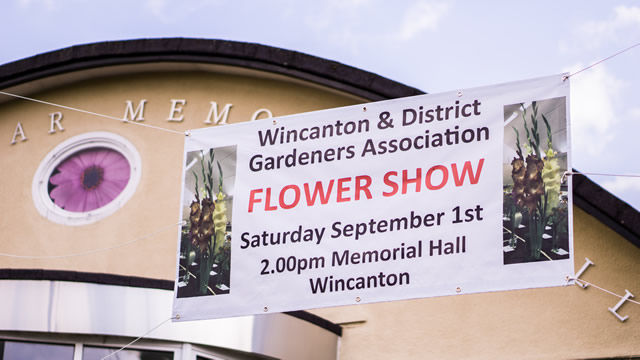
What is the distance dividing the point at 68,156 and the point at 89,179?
46 centimetres

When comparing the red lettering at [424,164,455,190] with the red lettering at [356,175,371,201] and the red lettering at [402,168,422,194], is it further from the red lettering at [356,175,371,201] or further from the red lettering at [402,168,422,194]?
the red lettering at [356,175,371,201]

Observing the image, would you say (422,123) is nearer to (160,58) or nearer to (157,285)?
(157,285)

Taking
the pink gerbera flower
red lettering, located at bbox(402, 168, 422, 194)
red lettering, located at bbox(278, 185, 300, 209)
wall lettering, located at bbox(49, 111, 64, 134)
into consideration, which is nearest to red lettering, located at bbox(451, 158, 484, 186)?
red lettering, located at bbox(402, 168, 422, 194)

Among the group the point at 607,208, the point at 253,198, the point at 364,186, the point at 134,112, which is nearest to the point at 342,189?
the point at 364,186

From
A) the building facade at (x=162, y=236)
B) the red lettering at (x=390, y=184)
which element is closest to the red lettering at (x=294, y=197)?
the red lettering at (x=390, y=184)

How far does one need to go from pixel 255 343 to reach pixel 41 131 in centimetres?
412

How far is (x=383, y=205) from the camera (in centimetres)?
866

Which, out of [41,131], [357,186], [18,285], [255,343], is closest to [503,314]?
[255,343]

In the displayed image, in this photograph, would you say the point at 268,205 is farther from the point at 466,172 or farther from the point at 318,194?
the point at 466,172

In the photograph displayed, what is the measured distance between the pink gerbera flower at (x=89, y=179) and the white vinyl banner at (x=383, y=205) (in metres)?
3.69

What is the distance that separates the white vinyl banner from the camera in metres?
8.27

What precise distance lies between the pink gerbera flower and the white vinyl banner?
12.1ft

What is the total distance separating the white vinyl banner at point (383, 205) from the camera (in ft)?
27.1

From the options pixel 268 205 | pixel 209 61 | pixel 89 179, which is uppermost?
pixel 209 61
